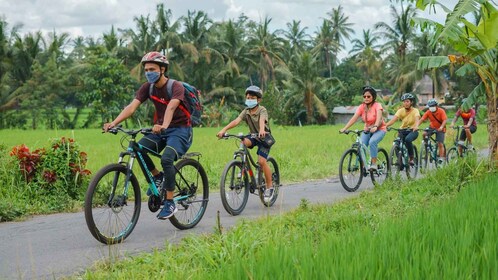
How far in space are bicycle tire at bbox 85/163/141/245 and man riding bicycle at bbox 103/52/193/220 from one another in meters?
0.31

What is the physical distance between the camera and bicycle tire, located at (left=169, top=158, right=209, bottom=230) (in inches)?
261

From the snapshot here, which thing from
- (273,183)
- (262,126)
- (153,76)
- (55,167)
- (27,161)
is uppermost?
(153,76)

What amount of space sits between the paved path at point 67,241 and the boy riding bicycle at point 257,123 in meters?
0.47

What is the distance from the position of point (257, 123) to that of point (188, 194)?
1.60m

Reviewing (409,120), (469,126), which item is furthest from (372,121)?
(469,126)

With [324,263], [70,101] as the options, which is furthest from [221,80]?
[324,263]

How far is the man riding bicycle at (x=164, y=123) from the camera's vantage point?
6.20 metres

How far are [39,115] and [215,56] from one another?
43.8ft

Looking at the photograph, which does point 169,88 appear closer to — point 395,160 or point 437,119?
point 395,160

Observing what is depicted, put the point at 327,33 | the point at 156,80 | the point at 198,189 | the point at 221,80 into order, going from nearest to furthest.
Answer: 1. the point at 156,80
2. the point at 198,189
3. the point at 221,80
4. the point at 327,33

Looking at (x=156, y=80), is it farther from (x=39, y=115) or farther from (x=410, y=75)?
(x=410, y=75)

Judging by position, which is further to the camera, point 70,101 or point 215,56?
point 70,101

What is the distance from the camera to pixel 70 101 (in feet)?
191

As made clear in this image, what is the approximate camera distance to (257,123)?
7949 mm
